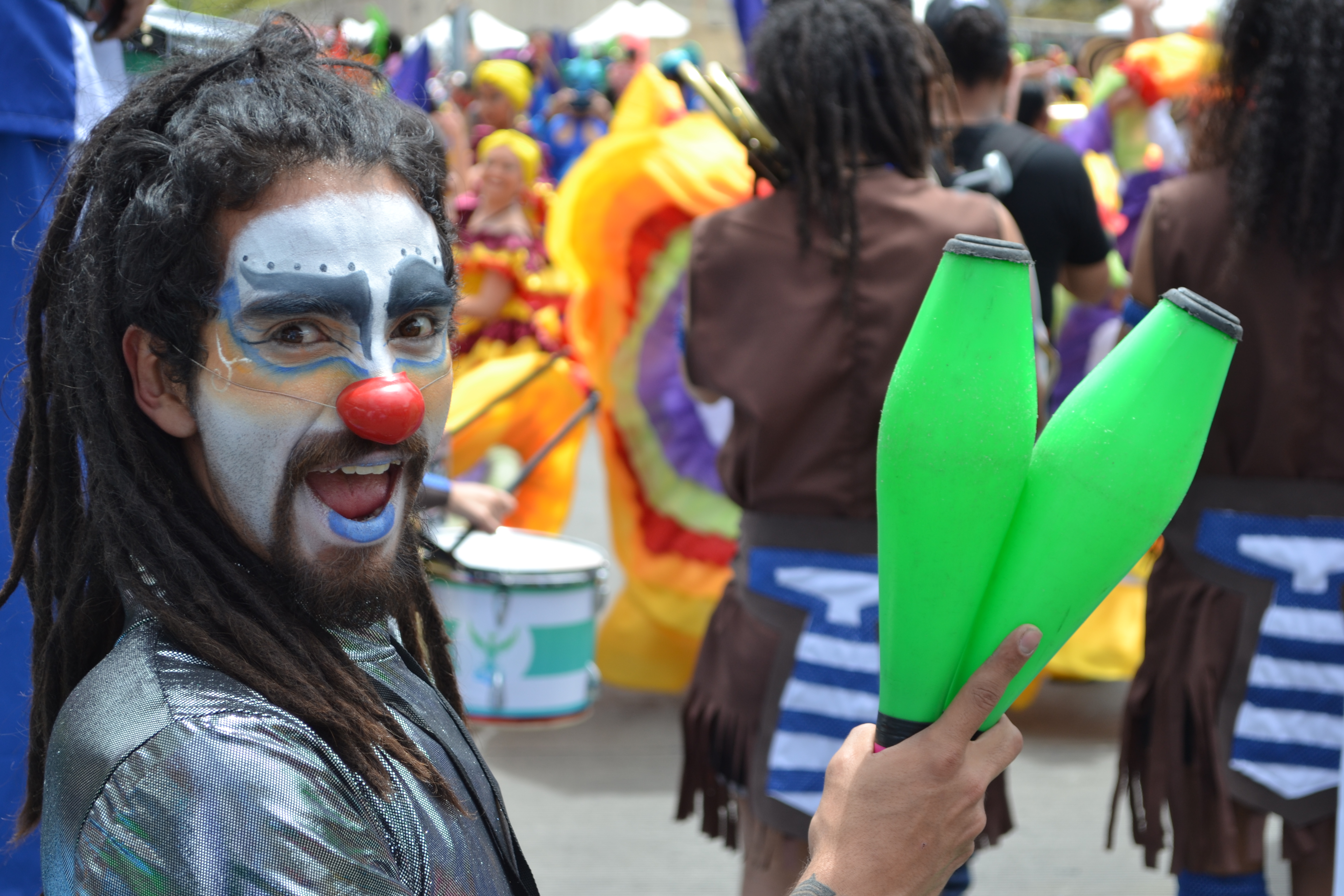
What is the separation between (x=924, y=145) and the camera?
2.39 meters

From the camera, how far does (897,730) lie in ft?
3.61

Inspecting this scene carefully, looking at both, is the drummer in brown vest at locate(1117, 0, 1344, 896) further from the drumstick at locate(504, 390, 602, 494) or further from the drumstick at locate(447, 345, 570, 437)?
the drumstick at locate(447, 345, 570, 437)

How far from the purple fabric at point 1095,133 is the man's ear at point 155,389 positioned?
5.34 metres

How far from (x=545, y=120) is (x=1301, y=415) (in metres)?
11.2

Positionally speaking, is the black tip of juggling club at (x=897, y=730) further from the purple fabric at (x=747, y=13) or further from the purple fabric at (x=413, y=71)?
the purple fabric at (x=747, y=13)

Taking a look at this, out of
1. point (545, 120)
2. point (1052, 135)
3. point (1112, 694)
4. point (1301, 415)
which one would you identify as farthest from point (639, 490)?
point (545, 120)

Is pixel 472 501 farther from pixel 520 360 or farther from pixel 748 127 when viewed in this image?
pixel 520 360

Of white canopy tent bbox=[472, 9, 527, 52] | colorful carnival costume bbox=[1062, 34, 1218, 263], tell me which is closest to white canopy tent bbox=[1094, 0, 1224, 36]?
colorful carnival costume bbox=[1062, 34, 1218, 263]

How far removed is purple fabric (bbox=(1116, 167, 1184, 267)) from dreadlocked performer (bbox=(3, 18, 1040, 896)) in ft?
11.6

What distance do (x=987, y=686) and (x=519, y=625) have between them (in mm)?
2303

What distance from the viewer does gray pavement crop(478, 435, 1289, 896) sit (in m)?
3.34

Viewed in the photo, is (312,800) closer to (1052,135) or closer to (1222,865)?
(1222,865)

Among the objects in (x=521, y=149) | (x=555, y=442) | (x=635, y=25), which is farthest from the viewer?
(x=635, y=25)

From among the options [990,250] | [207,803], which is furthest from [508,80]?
[207,803]
